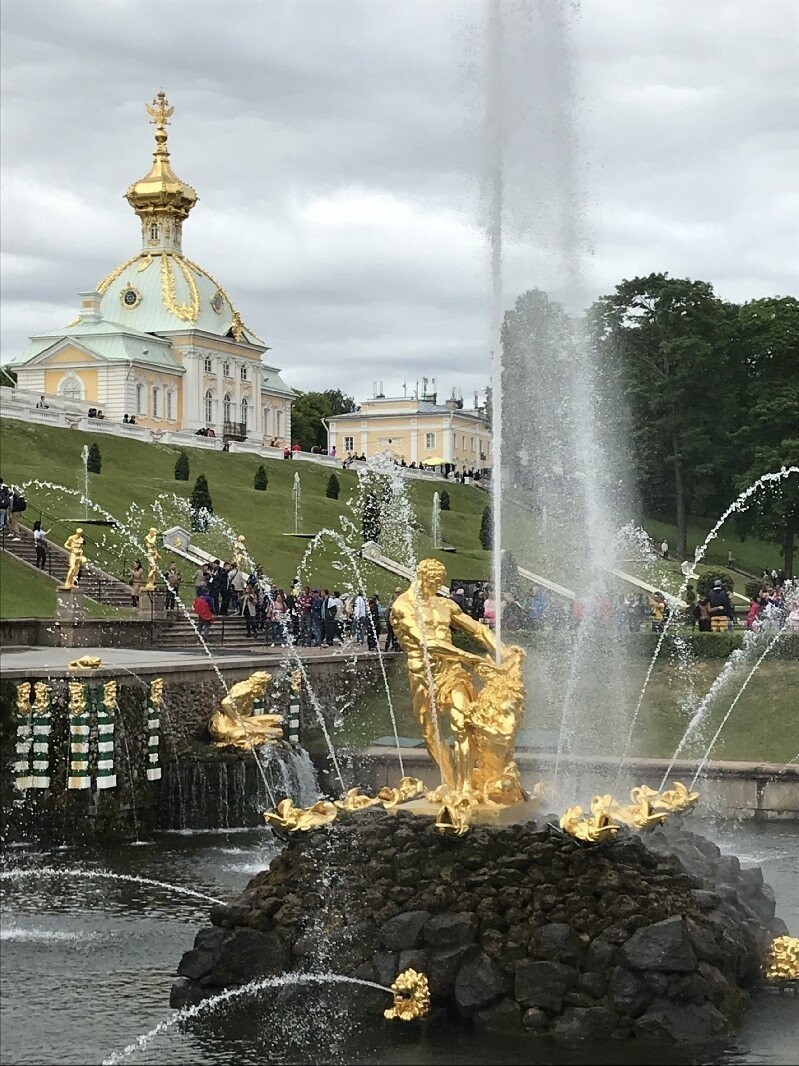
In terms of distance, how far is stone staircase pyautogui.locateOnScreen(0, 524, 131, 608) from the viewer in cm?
3206

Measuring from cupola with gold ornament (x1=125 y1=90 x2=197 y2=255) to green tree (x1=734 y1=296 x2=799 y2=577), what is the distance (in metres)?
36.2

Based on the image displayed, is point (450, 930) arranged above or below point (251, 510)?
below

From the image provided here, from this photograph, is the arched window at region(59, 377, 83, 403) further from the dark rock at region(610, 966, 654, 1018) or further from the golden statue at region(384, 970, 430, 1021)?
the dark rock at region(610, 966, 654, 1018)

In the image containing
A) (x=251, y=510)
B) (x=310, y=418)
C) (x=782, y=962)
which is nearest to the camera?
(x=782, y=962)

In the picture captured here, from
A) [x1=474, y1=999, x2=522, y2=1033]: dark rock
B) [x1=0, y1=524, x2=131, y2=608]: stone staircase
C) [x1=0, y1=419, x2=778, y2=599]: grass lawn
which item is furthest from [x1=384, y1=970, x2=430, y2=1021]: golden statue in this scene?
[x1=0, y1=419, x2=778, y2=599]: grass lawn

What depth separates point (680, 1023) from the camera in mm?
11609

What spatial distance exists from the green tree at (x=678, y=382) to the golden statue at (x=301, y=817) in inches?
1606

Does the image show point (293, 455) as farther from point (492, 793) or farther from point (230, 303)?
point (492, 793)

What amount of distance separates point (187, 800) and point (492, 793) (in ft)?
29.2

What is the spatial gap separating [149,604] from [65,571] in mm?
3174

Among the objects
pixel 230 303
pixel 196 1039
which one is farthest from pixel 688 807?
pixel 230 303

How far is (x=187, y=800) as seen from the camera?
21.6m

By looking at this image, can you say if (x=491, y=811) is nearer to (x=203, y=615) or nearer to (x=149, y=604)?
(x=203, y=615)

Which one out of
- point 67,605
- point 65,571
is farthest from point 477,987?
point 65,571
